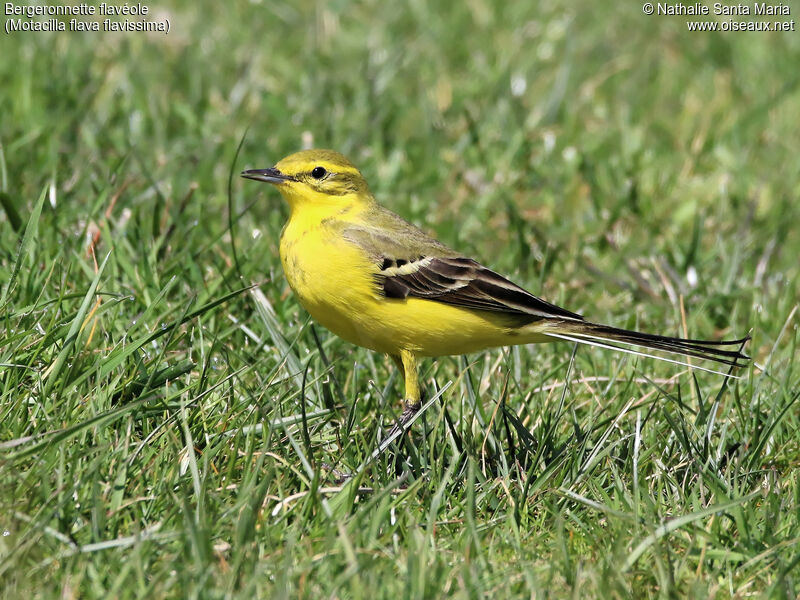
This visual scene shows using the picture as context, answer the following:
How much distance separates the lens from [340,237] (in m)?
4.94

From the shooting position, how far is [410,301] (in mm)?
4824

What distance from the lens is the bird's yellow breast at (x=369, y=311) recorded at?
468 centimetres

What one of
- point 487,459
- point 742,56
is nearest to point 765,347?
point 487,459

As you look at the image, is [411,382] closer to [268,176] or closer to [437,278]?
[437,278]

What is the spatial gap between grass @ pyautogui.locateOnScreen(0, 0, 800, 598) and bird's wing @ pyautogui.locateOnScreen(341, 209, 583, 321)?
1.08 ft

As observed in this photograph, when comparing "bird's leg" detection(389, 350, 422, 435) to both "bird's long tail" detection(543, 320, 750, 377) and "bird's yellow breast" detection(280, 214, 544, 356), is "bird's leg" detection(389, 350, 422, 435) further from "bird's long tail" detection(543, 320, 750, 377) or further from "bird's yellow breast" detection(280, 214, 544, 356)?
"bird's long tail" detection(543, 320, 750, 377)

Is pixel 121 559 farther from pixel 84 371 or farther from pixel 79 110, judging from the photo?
pixel 79 110

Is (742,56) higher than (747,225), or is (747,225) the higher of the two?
(742,56)

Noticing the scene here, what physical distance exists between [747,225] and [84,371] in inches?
181

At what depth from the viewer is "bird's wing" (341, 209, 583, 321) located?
15.8 ft

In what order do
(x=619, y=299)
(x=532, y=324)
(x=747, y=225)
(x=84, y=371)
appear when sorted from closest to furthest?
(x=84, y=371)
(x=532, y=324)
(x=619, y=299)
(x=747, y=225)

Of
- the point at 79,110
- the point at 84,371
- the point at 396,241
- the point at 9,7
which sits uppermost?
the point at 9,7

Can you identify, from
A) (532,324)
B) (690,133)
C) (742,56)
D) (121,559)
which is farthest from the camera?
(742,56)

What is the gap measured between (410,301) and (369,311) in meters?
0.21
